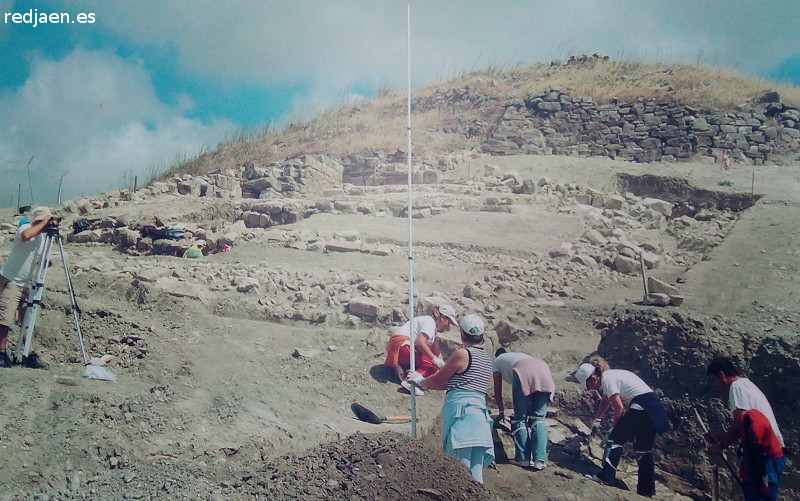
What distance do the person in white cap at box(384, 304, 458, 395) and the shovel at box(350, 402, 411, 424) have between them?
26 centimetres

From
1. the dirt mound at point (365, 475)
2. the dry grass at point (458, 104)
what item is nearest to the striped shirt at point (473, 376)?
the dirt mound at point (365, 475)

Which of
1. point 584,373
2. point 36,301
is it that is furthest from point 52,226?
point 584,373

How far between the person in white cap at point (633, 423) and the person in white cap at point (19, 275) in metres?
3.48

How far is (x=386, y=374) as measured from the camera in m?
3.73

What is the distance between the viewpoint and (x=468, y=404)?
2.69 meters

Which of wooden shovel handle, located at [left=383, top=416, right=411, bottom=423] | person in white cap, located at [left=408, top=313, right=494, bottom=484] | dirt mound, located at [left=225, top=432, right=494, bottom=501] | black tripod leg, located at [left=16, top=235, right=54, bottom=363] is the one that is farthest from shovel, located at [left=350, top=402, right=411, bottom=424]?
black tripod leg, located at [left=16, top=235, right=54, bottom=363]

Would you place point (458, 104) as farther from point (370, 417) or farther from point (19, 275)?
point (19, 275)

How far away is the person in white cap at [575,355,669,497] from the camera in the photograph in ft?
10.5

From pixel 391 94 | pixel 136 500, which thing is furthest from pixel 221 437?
pixel 391 94

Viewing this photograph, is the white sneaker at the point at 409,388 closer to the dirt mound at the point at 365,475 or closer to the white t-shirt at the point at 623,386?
the dirt mound at the point at 365,475

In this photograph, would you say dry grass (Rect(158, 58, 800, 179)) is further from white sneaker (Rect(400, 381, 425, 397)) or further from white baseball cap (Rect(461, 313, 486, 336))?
white baseball cap (Rect(461, 313, 486, 336))

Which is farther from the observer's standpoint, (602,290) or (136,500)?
(602,290)

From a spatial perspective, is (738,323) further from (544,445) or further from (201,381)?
(201,381)

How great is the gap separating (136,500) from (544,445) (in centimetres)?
216
